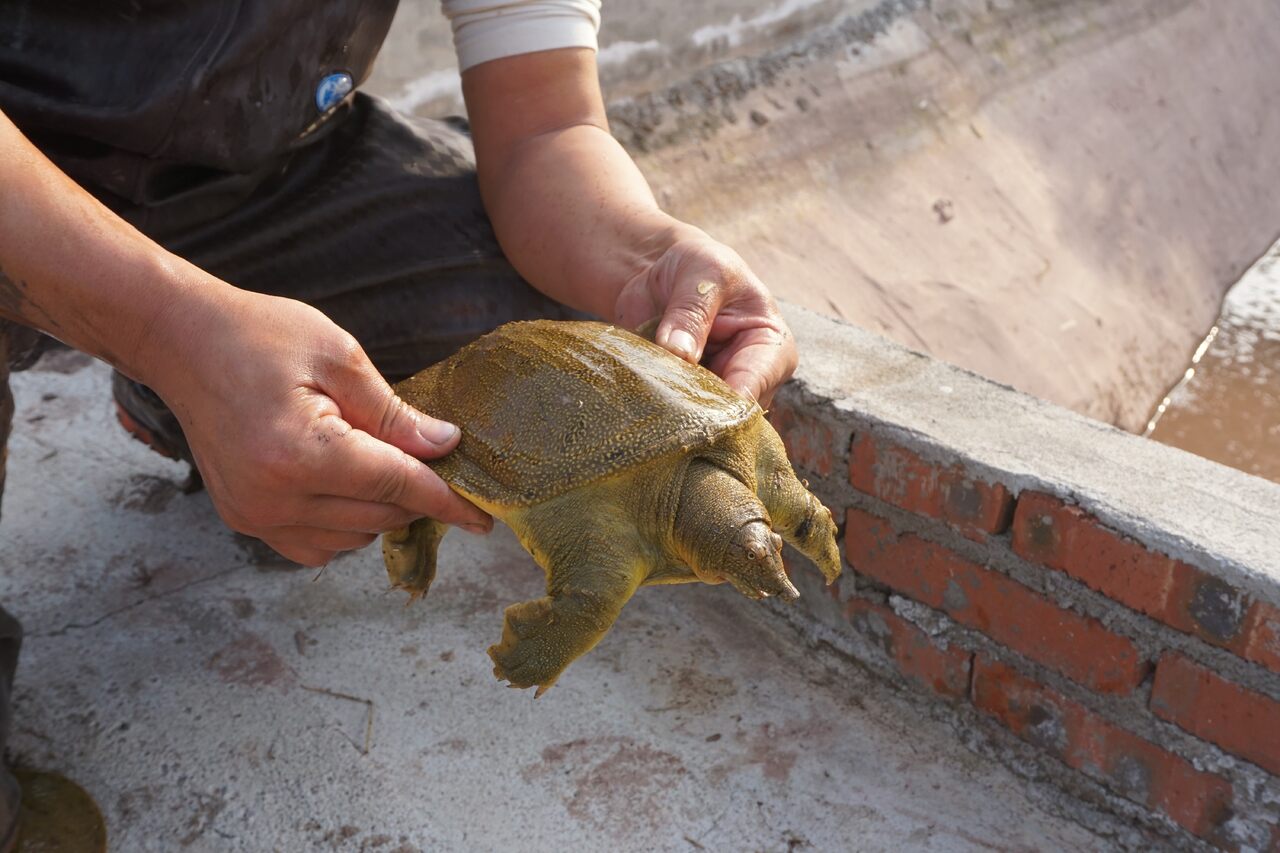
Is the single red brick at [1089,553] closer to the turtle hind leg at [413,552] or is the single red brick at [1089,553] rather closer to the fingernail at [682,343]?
the fingernail at [682,343]

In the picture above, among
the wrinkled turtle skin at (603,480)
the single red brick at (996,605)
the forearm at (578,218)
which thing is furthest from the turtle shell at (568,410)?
the single red brick at (996,605)

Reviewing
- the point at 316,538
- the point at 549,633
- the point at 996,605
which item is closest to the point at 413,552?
the point at 316,538

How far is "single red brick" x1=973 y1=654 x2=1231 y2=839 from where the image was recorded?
5.02 feet

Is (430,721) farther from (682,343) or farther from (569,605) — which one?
(682,343)

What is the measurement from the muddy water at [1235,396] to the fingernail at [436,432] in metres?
2.55

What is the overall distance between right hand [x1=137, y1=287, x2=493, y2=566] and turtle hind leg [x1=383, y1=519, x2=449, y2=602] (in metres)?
0.20

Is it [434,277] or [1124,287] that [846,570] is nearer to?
[434,277]

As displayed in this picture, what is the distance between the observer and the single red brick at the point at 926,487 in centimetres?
163

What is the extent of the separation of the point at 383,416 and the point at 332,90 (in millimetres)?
692

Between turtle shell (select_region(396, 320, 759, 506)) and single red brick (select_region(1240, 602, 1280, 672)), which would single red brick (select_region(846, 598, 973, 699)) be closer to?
single red brick (select_region(1240, 602, 1280, 672))

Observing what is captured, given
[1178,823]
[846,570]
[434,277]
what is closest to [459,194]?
[434,277]

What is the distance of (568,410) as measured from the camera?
1.34 meters

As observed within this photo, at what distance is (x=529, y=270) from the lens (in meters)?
1.90

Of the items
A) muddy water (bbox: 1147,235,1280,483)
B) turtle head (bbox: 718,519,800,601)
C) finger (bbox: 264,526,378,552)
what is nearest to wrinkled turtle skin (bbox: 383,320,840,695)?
turtle head (bbox: 718,519,800,601)
